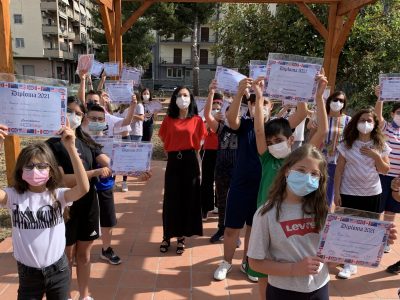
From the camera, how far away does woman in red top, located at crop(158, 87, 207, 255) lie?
151 inches

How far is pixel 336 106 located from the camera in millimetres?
4008

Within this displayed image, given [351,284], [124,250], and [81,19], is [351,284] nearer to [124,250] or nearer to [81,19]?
[124,250]

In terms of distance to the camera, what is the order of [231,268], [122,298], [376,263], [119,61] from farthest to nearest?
[119,61], [231,268], [122,298], [376,263]

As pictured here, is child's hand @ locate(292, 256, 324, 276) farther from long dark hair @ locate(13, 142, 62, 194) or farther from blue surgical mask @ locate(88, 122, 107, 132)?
blue surgical mask @ locate(88, 122, 107, 132)

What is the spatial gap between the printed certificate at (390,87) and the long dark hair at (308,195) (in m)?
2.62

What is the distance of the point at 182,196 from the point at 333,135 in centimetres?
186

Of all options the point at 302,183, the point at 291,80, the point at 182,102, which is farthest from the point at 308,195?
the point at 182,102

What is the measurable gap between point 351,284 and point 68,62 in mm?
51693

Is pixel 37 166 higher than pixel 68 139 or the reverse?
the reverse

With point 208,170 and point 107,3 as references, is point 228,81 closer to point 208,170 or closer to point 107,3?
point 208,170

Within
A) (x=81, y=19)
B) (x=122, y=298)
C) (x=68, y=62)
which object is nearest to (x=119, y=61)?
(x=122, y=298)

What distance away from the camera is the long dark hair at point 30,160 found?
2.15 meters

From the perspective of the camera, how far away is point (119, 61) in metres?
7.74

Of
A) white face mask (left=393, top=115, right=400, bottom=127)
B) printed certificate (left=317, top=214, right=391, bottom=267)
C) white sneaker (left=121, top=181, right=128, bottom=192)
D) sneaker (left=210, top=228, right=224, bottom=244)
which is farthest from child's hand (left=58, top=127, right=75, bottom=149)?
white sneaker (left=121, top=181, right=128, bottom=192)
